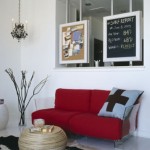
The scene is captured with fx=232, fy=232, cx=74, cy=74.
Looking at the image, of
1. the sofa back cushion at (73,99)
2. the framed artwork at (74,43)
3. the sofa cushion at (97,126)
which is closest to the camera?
the sofa cushion at (97,126)

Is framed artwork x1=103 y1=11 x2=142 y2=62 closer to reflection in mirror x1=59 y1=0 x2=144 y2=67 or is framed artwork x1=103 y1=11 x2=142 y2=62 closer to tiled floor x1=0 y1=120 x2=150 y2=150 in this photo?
reflection in mirror x1=59 y1=0 x2=144 y2=67

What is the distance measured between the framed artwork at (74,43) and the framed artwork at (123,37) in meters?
0.43

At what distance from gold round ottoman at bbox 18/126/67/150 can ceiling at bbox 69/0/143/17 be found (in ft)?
11.2

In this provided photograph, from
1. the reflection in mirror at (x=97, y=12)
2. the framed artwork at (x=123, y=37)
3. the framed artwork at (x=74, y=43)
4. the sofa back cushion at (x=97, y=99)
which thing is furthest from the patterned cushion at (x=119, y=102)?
the framed artwork at (x=74, y=43)

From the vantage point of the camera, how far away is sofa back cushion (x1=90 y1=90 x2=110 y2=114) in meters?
3.88

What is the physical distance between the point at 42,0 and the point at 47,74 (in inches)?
63.5

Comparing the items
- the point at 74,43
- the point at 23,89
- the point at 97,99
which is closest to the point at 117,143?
the point at 97,99

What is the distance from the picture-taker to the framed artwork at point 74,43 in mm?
4477

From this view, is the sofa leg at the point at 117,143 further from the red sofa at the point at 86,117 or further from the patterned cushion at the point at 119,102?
the patterned cushion at the point at 119,102

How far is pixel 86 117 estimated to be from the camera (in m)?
3.46

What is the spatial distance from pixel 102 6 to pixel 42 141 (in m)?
3.80

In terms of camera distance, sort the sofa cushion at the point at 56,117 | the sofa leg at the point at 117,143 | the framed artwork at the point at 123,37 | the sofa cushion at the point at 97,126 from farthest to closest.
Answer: the framed artwork at the point at 123,37, the sofa cushion at the point at 56,117, the sofa leg at the point at 117,143, the sofa cushion at the point at 97,126

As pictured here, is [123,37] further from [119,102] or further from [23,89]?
[23,89]

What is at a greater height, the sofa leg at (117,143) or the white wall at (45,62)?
the white wall at (45,62)
